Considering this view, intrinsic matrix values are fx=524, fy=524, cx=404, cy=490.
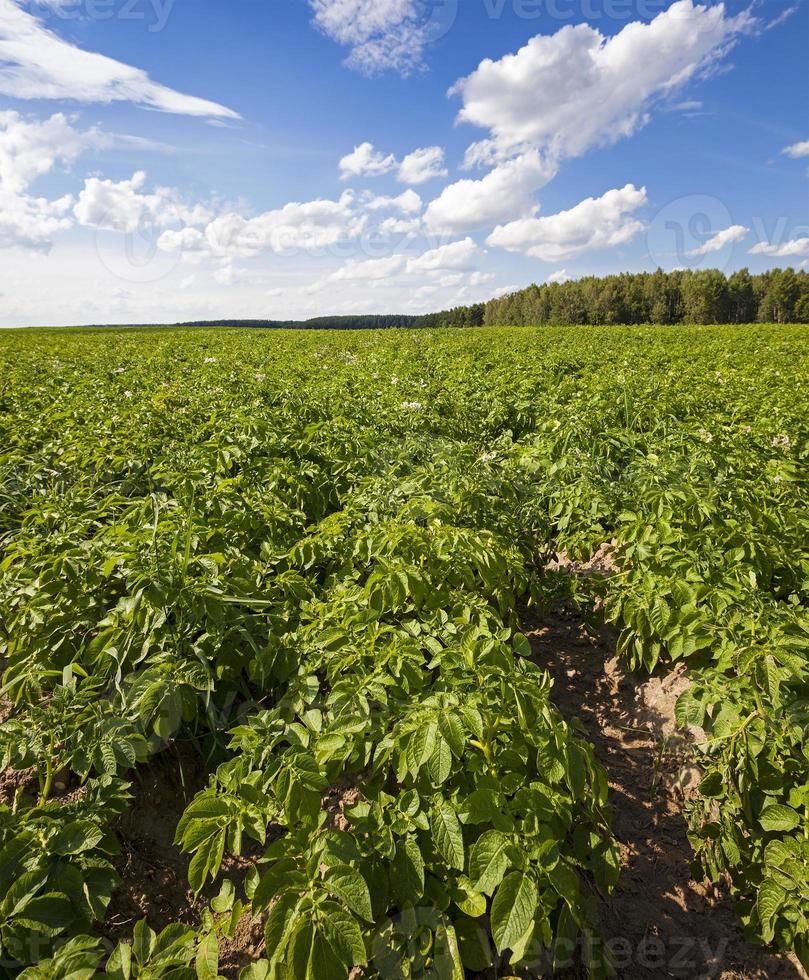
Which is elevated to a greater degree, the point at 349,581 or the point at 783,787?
the point at 349,581

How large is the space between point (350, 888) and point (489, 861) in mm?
390

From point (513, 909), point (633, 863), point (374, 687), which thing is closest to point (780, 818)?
point (633, 863)

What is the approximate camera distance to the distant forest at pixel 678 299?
67.7 metres

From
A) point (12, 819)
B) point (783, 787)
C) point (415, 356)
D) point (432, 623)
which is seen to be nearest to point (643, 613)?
point (783, 787)

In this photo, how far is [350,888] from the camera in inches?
52.1

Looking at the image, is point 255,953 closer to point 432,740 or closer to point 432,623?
point 432,740

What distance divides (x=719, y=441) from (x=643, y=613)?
9.53 feet

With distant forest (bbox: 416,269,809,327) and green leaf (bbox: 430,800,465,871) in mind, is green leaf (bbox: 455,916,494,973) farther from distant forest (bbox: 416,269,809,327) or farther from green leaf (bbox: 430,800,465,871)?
distant forest (bbox: 416,269,809,327)

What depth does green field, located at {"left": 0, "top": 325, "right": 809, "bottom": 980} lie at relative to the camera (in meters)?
1.44

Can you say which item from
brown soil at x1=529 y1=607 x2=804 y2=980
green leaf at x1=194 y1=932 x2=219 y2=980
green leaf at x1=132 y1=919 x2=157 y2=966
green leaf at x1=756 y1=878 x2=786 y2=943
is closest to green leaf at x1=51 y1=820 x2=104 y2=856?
green leaf at x1=132 y1=919 x2=157 y2=966

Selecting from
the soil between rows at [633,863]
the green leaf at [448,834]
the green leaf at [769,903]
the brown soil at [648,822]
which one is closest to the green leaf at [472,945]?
the green leaf at [448,834]

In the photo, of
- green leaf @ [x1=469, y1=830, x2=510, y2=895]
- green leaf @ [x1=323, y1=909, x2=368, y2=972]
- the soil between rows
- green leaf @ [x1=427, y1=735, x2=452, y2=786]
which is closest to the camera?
green leaf @ [x1=323, y1=909, x2=368, y2=972]

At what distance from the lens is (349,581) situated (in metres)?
2.64

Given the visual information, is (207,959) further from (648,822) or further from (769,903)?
(648,822)
